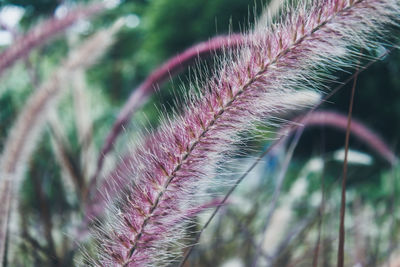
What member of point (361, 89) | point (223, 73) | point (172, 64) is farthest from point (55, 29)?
point (361, 89)

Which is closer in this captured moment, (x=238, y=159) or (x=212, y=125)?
(x=212, y=125)

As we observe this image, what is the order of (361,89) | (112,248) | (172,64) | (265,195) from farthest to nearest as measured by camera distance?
(361,89)
(265,195)
(172,64)
(112,248)

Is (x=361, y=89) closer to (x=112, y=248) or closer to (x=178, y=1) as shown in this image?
(x=178, y=1)

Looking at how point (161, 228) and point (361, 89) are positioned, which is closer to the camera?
point (161, 228)

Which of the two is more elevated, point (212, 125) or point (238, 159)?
point (212, 125)

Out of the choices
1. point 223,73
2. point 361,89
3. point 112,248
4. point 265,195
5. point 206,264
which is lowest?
point 361,89

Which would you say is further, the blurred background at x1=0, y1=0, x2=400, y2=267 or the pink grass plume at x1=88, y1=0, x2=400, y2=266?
the blurred background at x1=0, y1=0, x2=400, y2=267

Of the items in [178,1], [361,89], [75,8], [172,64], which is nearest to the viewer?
[172,64]

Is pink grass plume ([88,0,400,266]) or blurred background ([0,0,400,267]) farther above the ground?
pink grass plume ([88,0,400,266])
